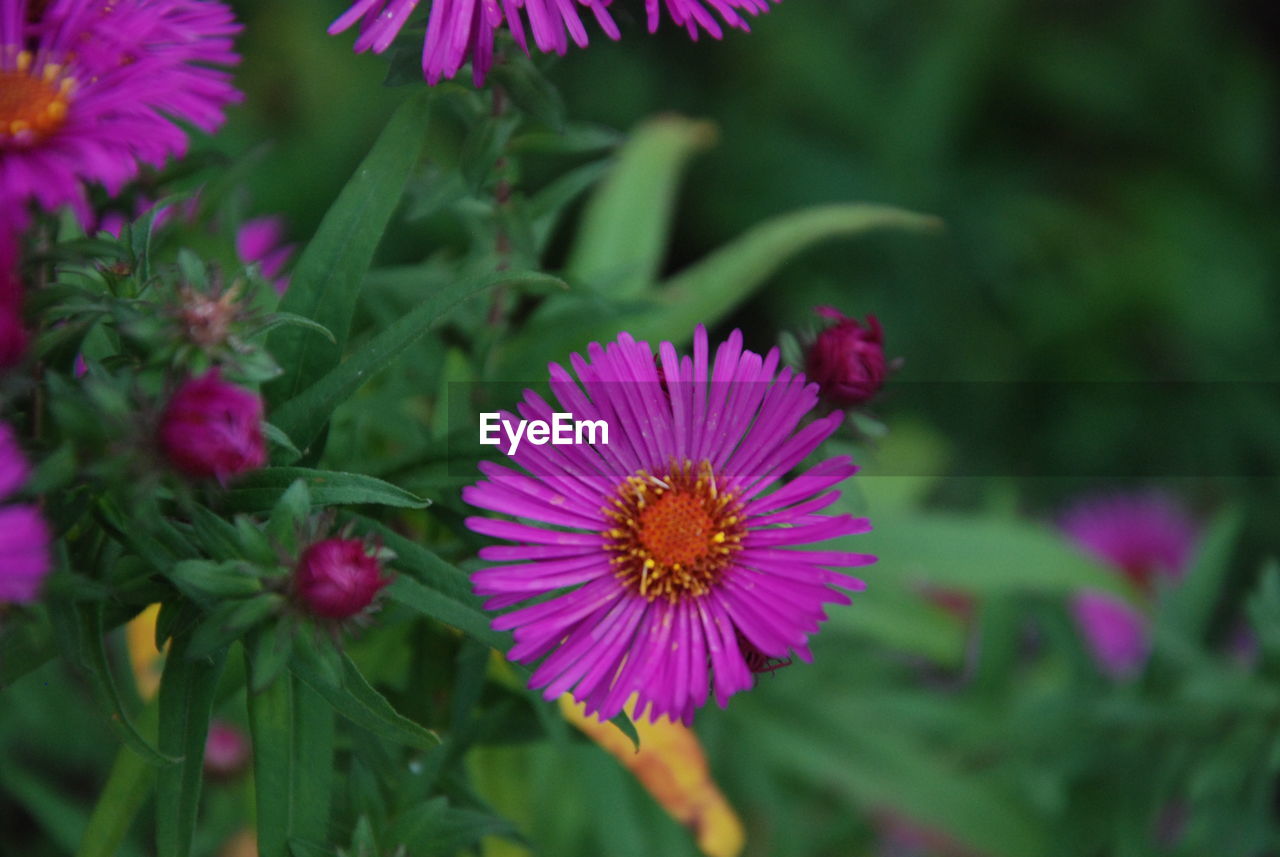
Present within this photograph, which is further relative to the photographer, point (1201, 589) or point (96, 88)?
point (1201, 589)

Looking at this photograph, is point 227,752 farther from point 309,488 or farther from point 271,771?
point 309,488

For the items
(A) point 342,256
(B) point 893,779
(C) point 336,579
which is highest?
(A) point 342,256

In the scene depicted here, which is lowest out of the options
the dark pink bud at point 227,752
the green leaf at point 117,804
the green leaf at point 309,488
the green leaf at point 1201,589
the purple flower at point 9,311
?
the dark pink bud at point 227,752

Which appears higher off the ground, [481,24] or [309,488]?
[481,24]

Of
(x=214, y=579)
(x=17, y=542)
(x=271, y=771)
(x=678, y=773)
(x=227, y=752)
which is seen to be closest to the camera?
(x=17, y=542)

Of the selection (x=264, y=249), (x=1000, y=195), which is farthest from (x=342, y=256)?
(x=1000, y=195)

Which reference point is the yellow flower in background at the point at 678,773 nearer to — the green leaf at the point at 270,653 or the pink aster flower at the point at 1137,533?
the green leaf at the point at 270,653

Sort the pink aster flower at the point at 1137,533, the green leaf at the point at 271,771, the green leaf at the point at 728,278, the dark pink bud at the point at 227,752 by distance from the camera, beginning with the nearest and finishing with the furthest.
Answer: the green leaf at the point at 271,771 → the green leaf at the point at 728,278 → the dark pink bud at the point at 227,752 → the pink aster flower at the point at 1137,533

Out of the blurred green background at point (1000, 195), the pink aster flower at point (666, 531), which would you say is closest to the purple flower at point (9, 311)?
the pink aster flower at point (666, 531)
